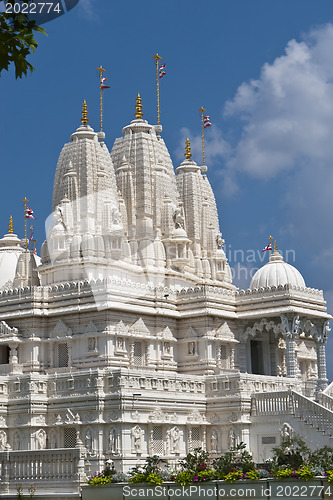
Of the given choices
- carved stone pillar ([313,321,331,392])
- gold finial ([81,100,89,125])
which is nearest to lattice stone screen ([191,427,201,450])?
carved stone pillar ([313,321,331,392])

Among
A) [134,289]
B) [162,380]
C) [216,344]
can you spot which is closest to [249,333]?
[216,344]

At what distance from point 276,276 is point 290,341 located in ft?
16.4

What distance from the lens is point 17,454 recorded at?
3381 cm

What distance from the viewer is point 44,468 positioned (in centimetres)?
3303

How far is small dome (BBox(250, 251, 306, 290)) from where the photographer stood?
5322cm

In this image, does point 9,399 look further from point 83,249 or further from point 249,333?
point 249,333

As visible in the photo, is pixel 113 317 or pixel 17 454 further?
pixel 113 317

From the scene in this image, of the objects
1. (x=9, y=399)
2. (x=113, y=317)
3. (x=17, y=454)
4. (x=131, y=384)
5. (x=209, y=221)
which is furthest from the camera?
(x=209, y=221)

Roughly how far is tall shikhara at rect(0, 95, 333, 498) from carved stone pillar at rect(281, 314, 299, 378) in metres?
0.06

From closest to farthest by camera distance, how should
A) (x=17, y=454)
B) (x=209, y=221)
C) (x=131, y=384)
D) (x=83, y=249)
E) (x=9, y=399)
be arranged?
(x=17, y=454) → (x=131, y=384) → (x=9, y=399) → (x=83, y=249) → (x=209, y=221)

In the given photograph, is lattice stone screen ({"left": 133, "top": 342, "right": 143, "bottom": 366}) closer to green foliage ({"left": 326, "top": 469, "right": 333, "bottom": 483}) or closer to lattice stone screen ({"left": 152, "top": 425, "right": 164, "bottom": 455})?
lattice stone screen ({"left": 152, "top": 425, "right": 164, "bottom": 455})

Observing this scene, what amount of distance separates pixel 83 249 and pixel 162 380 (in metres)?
11.5

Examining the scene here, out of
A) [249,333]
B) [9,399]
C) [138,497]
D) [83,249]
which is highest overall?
[83,249]

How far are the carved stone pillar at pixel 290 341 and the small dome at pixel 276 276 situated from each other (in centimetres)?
Answer: 297
